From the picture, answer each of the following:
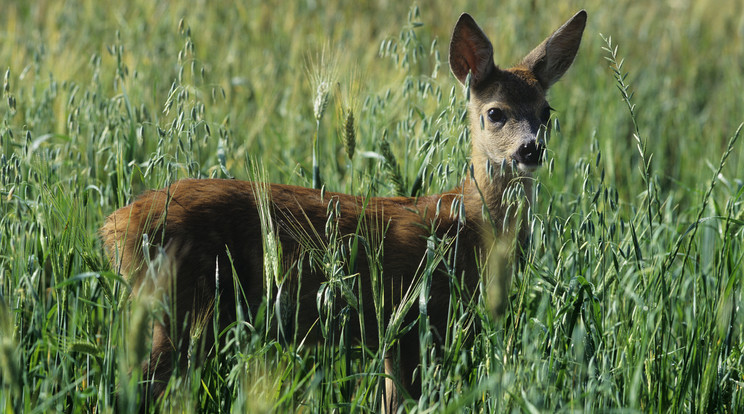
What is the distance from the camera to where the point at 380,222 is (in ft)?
12.2

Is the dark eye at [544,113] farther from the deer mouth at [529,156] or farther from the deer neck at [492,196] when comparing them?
the deer mouth at [529,156]

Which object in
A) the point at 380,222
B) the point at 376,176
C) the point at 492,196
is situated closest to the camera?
the point at 380,222

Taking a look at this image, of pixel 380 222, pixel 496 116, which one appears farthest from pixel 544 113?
pixel 380 222

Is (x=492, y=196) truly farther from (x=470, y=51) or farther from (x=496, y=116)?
(x=470, y=51)

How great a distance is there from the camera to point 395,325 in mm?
2617

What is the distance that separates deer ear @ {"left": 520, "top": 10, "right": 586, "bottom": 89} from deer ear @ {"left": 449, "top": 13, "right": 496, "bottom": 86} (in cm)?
32

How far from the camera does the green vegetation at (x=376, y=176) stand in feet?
8.84

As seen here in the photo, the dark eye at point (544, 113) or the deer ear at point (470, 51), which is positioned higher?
the deer ear at point (470, 51)

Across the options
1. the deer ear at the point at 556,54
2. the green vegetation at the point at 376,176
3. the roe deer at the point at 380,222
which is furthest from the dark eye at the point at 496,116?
the deer ear at the point at 556,54

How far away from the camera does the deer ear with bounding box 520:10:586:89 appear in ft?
14.2

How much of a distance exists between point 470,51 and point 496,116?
1.32 ft

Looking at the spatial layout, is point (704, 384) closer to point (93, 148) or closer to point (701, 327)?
point (701, 327)

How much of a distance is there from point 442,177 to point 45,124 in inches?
112

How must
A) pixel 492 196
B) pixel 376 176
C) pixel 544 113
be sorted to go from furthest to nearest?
pixel 376 176 → pixel 544 113 → pixel 492 196
